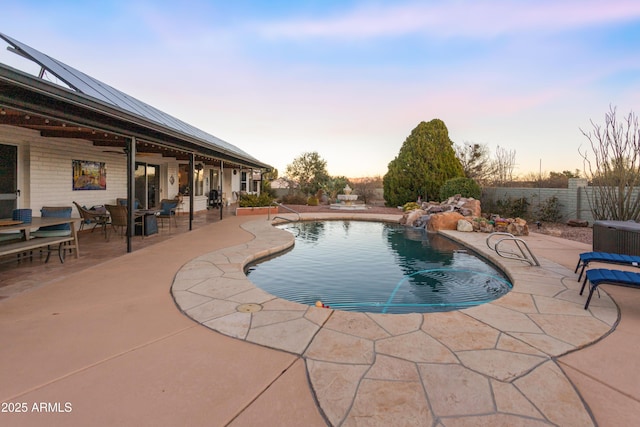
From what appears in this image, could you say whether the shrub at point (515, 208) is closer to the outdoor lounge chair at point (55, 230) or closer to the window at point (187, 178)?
the window at point (187, 178)

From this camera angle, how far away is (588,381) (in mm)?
2311

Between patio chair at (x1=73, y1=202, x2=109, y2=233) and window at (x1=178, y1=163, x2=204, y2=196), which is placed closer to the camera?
patio chair at (x1=73, y1=202, x2=109, y2=233)

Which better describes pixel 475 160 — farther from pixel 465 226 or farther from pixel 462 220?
pixel 465 226

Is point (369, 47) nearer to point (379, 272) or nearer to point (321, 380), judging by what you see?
point (379, 272)

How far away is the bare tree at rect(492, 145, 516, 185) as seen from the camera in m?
19.0

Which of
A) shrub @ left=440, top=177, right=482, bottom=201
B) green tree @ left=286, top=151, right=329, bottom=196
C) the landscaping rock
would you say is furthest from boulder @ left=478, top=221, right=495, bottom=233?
green tree @ left=286, top=151, right=329, bottom=196

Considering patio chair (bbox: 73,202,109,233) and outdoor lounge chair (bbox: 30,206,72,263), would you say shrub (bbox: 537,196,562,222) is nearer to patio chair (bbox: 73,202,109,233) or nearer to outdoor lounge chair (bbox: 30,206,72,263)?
patio chair (bbox: 73,202,109,233)

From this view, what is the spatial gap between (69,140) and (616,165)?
15.6 m

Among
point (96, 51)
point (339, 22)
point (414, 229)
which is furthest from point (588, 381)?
point (96, 51)

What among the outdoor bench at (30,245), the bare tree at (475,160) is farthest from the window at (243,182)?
the outdoor bench at (30,245)

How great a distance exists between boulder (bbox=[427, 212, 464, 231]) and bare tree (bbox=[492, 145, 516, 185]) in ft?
32.0

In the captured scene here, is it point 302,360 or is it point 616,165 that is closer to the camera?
point 302,360

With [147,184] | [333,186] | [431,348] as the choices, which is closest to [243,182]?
[333,186]

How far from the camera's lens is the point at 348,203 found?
20312mm
